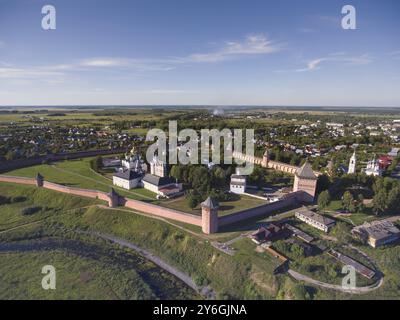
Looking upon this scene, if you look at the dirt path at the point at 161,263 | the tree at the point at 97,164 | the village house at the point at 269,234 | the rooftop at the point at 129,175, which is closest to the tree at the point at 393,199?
the village house at the point at 269,234

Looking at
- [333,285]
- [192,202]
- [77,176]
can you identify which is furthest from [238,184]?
[77,176]

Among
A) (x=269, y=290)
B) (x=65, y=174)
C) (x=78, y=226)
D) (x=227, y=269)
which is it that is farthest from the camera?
(x=65, y=174)

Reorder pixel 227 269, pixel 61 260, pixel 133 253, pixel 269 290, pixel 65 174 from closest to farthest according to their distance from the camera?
pixel 269 290 < pixel 227 269 < pixel 61 260 < pixel 133 253 < pixel 65 174

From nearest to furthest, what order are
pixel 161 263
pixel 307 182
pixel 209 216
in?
pixel 161 263 < pixel 209 216 < pixel 307 182

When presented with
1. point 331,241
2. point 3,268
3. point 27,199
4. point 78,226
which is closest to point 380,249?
point 331,241

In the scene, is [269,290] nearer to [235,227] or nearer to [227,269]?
[227,269]

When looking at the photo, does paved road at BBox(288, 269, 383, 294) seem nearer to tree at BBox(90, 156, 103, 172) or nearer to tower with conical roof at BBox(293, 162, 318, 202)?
tower with conical roof at BBox(293, 162, 318, 202)

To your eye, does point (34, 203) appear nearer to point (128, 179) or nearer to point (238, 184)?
point (128, 179)
